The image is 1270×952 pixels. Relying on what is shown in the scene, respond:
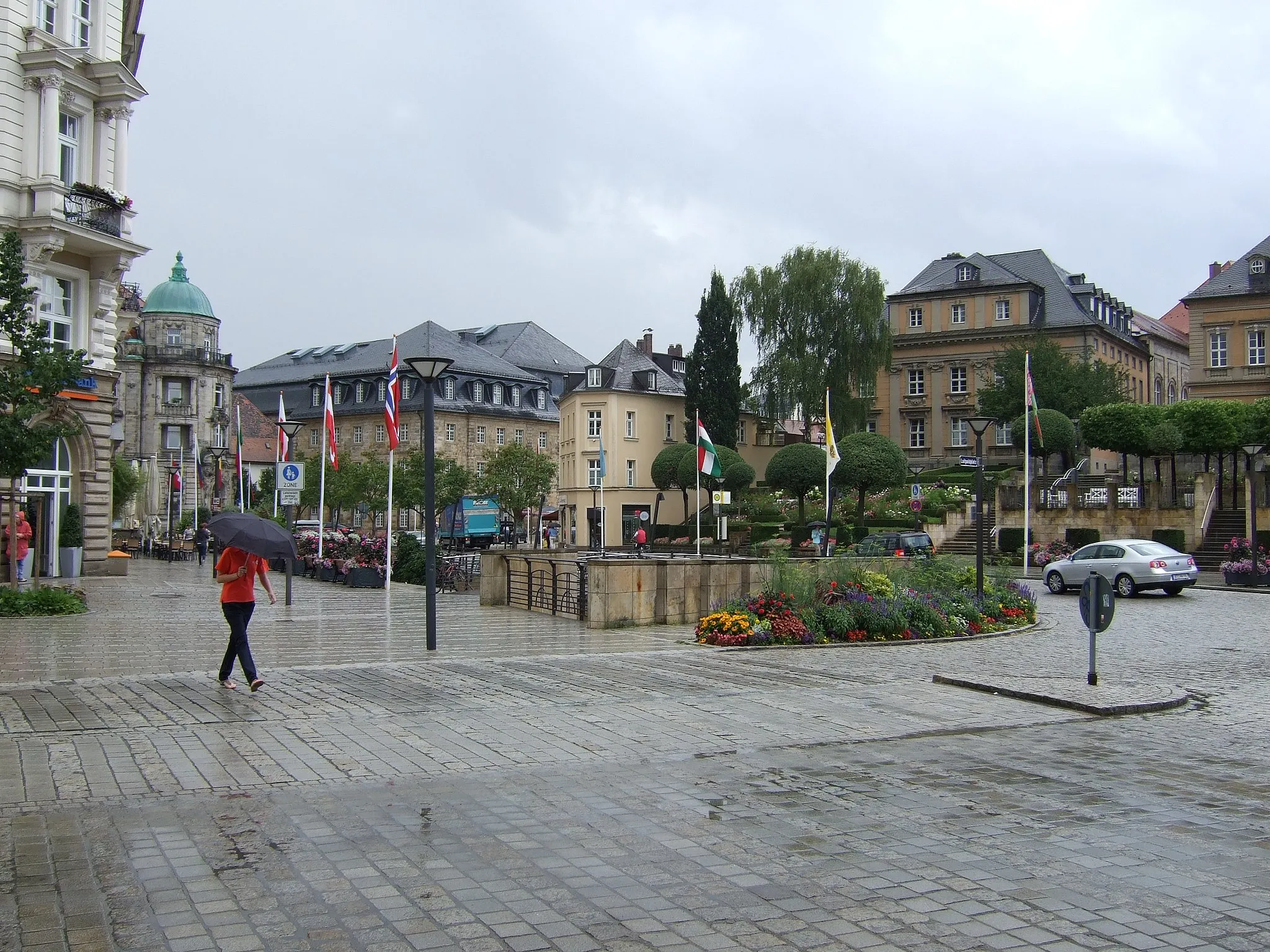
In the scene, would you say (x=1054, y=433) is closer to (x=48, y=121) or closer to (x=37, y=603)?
(x=48, y=121)

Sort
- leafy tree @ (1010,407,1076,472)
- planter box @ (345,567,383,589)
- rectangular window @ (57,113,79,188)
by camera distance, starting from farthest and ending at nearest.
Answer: leafy tree @ (1010,407,1076,472) → rectangular window @ (57,113,79,188) → planter box @ (345,567,383,589)

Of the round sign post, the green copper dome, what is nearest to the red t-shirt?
the round sign post

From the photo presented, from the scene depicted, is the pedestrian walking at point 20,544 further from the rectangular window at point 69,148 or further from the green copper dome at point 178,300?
the green copper dome at point 178,300

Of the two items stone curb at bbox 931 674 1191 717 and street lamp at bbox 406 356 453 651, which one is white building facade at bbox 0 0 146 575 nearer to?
street lamp at bbox 406 356 453 651

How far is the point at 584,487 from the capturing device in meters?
74.2

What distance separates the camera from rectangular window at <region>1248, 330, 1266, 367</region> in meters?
68.4

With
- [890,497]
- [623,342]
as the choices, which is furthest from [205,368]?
[890,497]

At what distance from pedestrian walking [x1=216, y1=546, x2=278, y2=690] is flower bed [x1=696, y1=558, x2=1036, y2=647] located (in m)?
7.26

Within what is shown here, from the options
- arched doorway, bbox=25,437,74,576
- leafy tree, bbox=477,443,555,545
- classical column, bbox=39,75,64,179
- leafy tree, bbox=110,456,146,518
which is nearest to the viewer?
classical column, bbox=39,75,64,179

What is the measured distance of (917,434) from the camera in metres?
80.8

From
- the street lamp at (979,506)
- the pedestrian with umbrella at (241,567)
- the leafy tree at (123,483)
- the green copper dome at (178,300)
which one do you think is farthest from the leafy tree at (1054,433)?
the green copper dome at (178,300)

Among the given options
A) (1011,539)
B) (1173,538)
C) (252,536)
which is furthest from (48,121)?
(1173,538)

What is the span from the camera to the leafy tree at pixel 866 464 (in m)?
49.2

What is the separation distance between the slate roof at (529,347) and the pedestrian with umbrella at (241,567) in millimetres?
85258
